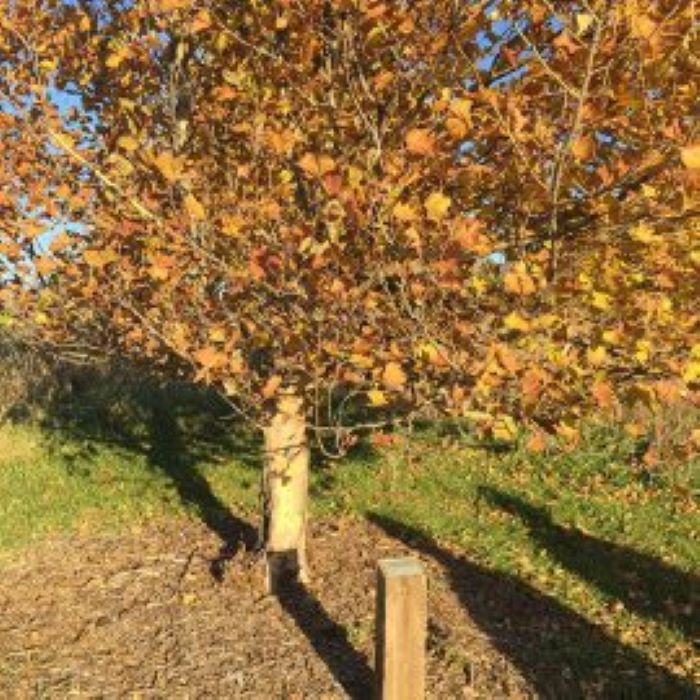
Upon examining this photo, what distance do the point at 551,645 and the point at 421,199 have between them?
3586mm

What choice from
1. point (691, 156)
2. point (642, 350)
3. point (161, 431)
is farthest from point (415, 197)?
point (161, 431)

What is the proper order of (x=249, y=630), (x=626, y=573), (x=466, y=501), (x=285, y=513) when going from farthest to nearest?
(x=466, y=501) → (x=626, y=573) → (x=285, y=513) → (x=249, y=630)

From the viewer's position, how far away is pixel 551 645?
263 inches

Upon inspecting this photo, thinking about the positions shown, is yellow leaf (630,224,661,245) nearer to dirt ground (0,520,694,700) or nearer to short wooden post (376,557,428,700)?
short wooden post (376,557,428,700)

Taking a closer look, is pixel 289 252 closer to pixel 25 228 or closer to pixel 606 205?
pixel 606 205

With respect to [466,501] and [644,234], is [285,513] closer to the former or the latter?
[466,501]

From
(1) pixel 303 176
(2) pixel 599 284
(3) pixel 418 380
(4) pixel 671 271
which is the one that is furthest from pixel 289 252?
(4) pixel 671 271

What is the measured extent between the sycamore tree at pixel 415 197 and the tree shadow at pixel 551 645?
1936 millimetres

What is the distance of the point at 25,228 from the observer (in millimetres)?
5637

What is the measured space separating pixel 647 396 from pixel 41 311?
4795mm

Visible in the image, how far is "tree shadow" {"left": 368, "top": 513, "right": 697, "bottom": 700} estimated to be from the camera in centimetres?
599

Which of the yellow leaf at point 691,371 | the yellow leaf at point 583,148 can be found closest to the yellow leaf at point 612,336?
the yellow leaf at point 691,371

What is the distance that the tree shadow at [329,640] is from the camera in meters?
6.05

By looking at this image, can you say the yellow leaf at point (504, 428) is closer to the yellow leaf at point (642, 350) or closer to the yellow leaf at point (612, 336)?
the yellow leaf at point (612, 336)
